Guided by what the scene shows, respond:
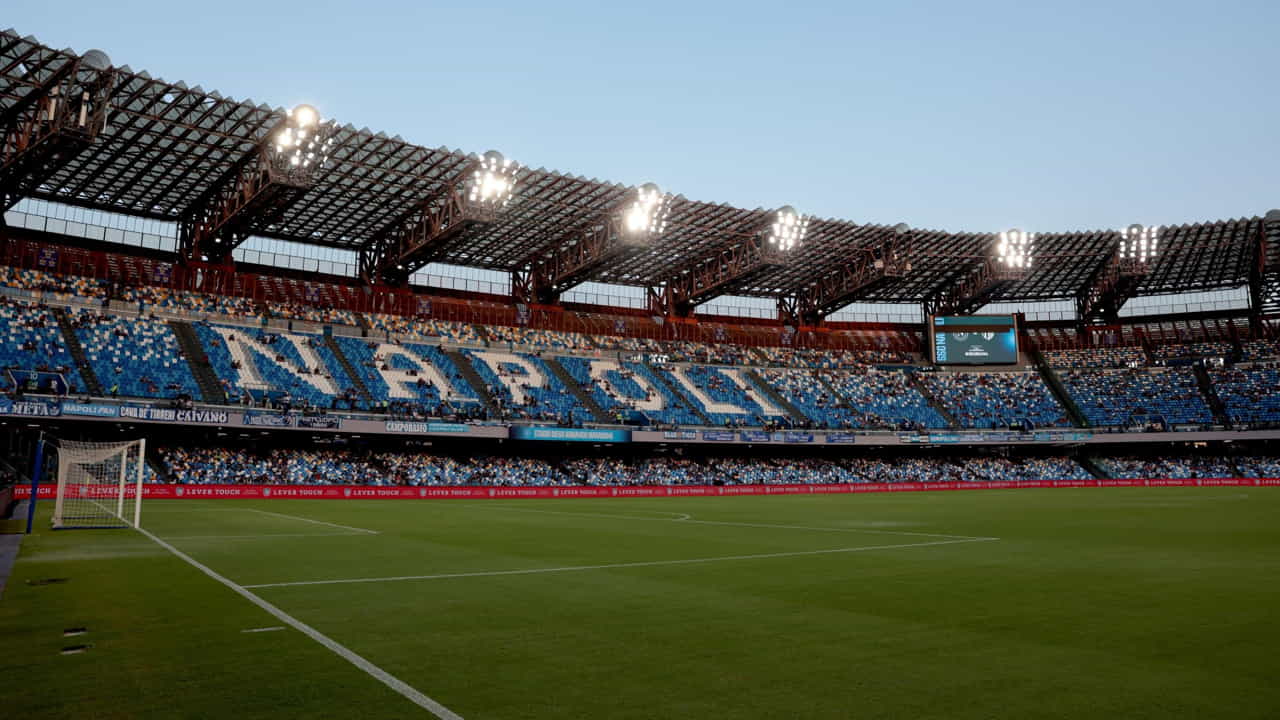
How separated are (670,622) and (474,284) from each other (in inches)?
2504

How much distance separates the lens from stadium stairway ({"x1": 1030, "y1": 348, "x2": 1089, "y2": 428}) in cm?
7327

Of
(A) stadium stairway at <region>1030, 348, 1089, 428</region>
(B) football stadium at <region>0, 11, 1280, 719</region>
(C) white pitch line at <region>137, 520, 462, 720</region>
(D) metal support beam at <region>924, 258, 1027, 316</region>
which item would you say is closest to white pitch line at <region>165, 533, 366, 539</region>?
(B) football stadium at <region>0, 11, 1280, 719</region>

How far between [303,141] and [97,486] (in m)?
20.5

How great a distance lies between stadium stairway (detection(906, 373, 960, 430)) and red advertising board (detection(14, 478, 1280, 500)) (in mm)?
7233

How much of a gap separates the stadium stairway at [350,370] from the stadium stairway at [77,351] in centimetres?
1444

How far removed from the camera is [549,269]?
224ft

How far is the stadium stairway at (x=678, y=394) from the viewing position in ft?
210

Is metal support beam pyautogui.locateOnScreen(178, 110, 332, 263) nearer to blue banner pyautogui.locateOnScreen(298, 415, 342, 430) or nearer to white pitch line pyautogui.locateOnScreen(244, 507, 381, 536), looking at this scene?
blue banner pyautogui.locateOnScreen(298, 415, 342, 430)

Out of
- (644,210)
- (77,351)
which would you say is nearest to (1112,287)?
(644,210)

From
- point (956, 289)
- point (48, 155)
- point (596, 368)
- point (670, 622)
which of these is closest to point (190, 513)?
point (48, 155)

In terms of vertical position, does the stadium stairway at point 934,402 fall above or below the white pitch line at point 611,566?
above

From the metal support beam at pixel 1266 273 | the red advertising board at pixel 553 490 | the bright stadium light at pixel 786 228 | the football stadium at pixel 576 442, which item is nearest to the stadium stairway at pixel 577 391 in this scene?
the football stadium at pixel 576 442

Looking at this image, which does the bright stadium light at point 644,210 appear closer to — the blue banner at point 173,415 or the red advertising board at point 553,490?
the red advertising board at point 553,490

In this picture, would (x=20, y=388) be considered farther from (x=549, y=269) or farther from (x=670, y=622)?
(x=670, y=622)
